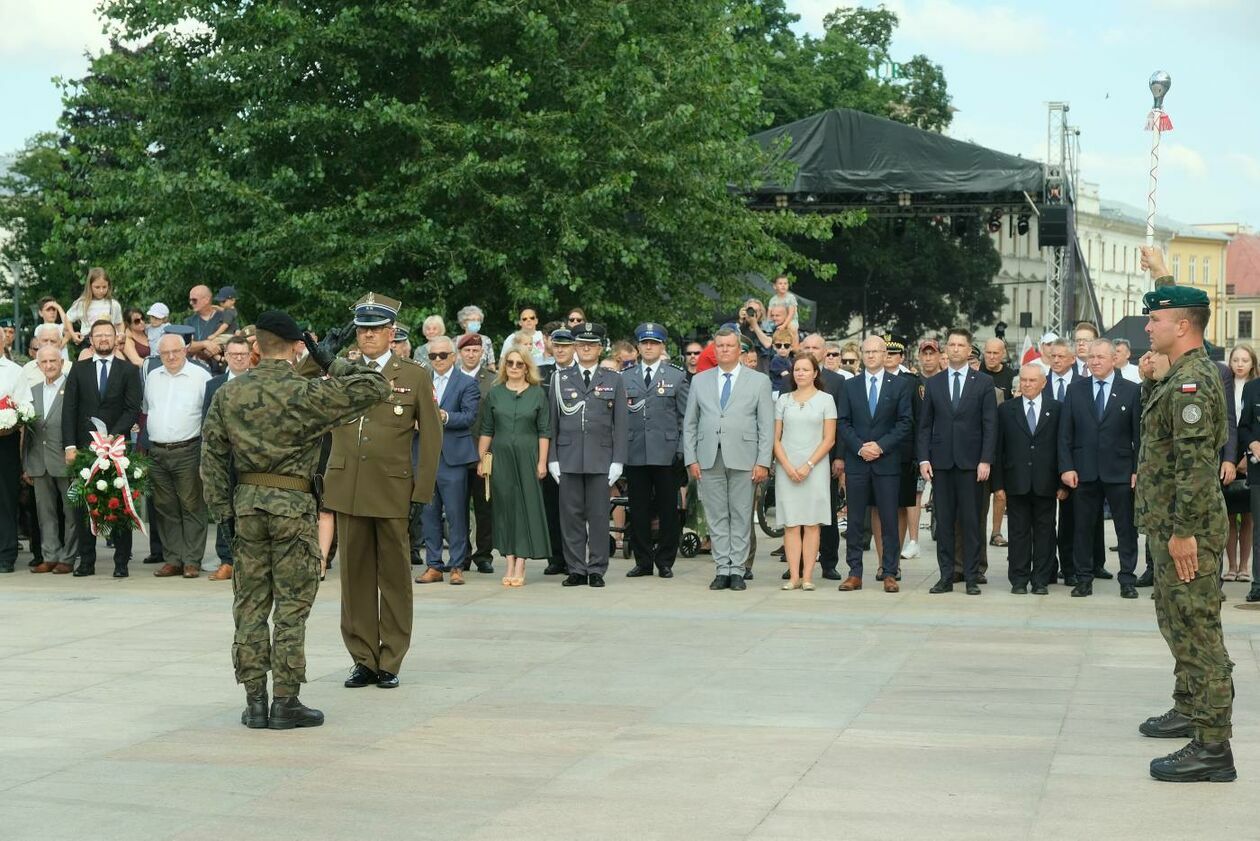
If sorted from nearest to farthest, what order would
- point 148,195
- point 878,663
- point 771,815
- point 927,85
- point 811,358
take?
point 771,815, point 878,663, point 811,358, point 148,195, point 927,85

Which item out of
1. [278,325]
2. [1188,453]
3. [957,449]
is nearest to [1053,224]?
[957,449]

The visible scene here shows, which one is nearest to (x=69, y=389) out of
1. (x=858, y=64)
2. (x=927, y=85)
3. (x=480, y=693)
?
(x=480, y=693)

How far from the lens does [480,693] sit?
30.0 feet

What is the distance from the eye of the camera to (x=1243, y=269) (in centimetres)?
14900

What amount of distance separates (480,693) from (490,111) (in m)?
17.8

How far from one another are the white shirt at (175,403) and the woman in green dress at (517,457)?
253 cm

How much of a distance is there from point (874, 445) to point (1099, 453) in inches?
71.6

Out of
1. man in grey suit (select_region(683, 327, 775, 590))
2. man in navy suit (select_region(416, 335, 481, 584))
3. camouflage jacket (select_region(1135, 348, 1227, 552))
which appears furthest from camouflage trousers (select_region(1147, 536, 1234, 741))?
man in navy suit (select_region(416, 335, 481, 584))

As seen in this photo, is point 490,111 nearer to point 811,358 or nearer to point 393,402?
point 811,358

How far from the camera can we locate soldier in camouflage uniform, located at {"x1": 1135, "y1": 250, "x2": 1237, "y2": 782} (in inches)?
282

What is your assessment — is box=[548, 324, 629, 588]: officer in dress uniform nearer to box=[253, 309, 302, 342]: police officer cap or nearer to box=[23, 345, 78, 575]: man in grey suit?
box=[23, 345, 78, 575]: man in grey suit

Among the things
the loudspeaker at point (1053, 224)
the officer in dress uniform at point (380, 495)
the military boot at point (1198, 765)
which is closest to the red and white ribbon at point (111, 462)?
the officer in dress uniform at point (380, 495)

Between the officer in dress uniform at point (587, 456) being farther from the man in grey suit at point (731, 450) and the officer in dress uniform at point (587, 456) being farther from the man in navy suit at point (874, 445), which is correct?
the man in navy suit at point (874, 445)

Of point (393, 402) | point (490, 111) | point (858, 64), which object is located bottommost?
point (393, 402)
